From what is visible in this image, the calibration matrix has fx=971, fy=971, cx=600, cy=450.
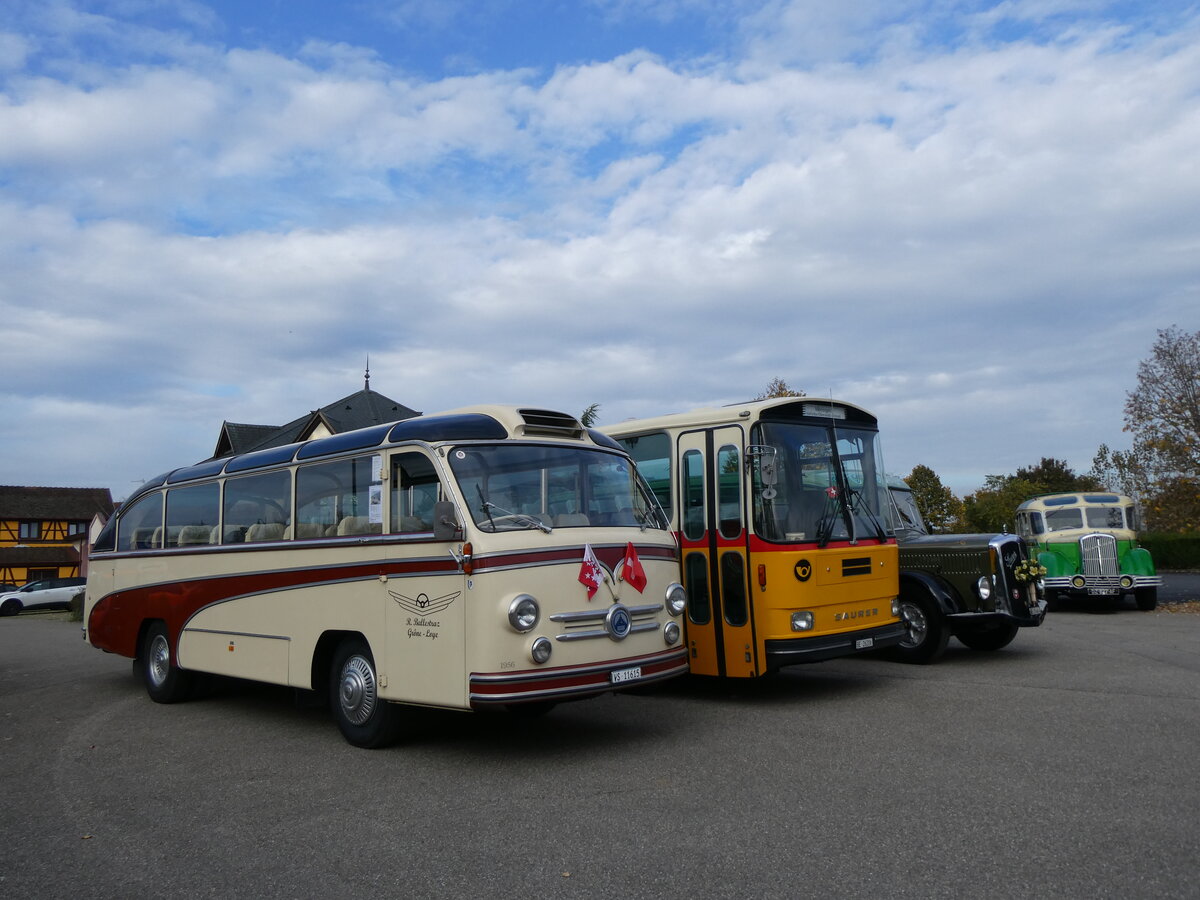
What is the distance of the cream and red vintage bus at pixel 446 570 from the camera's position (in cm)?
673

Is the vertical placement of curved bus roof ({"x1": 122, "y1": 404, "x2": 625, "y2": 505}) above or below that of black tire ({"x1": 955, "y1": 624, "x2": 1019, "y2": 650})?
above

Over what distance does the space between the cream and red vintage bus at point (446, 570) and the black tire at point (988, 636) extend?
22.8 feet

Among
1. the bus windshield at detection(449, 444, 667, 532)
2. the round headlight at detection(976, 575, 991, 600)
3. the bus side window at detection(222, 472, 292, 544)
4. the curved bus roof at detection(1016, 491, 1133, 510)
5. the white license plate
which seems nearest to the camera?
the white license plate

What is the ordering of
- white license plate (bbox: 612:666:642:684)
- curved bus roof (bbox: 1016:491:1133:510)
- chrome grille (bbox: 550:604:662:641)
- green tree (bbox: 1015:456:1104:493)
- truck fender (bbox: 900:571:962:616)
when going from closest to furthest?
1. chrome grille (bbox: 550:604:662:641)
2. white license plate (bbox: 612:666:642:684)
3. truck fender (bbox: 900:571:962:616)
4. curved bus roof (bbox: 1016:491:1133:510)
5. green tree (bbox: 1015:456:1104:493)

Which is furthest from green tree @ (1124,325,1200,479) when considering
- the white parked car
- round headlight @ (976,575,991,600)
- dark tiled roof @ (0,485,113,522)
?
dark tiled roof @ (0,485,113,522)

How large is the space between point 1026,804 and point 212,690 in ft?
29.9

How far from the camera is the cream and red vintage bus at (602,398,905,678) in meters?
8.90

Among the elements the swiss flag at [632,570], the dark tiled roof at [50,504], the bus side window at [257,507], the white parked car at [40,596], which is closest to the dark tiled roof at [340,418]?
the white parked car at [40,596]

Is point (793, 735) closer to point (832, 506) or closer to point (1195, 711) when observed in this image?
point (832, 506)

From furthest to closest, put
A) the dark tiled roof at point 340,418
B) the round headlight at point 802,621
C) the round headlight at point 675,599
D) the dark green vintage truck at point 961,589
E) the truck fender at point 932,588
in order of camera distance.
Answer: the dark tiled roof at point 340,418 < the dark green vintage truck at point 961,589 < the truck fender at point 932,588 < the round headlight at point 802,621 < the round headlight at point 675,599

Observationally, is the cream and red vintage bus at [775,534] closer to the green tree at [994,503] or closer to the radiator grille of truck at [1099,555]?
the radiator grille of truck at [1099,555]

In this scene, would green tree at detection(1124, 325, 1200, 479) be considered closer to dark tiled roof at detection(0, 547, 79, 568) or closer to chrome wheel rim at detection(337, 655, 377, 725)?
chrome wheel rim at detection(337, 655, 377, 725)

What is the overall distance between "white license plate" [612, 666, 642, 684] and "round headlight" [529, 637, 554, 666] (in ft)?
2.01

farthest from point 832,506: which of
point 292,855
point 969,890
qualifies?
point 292,855
